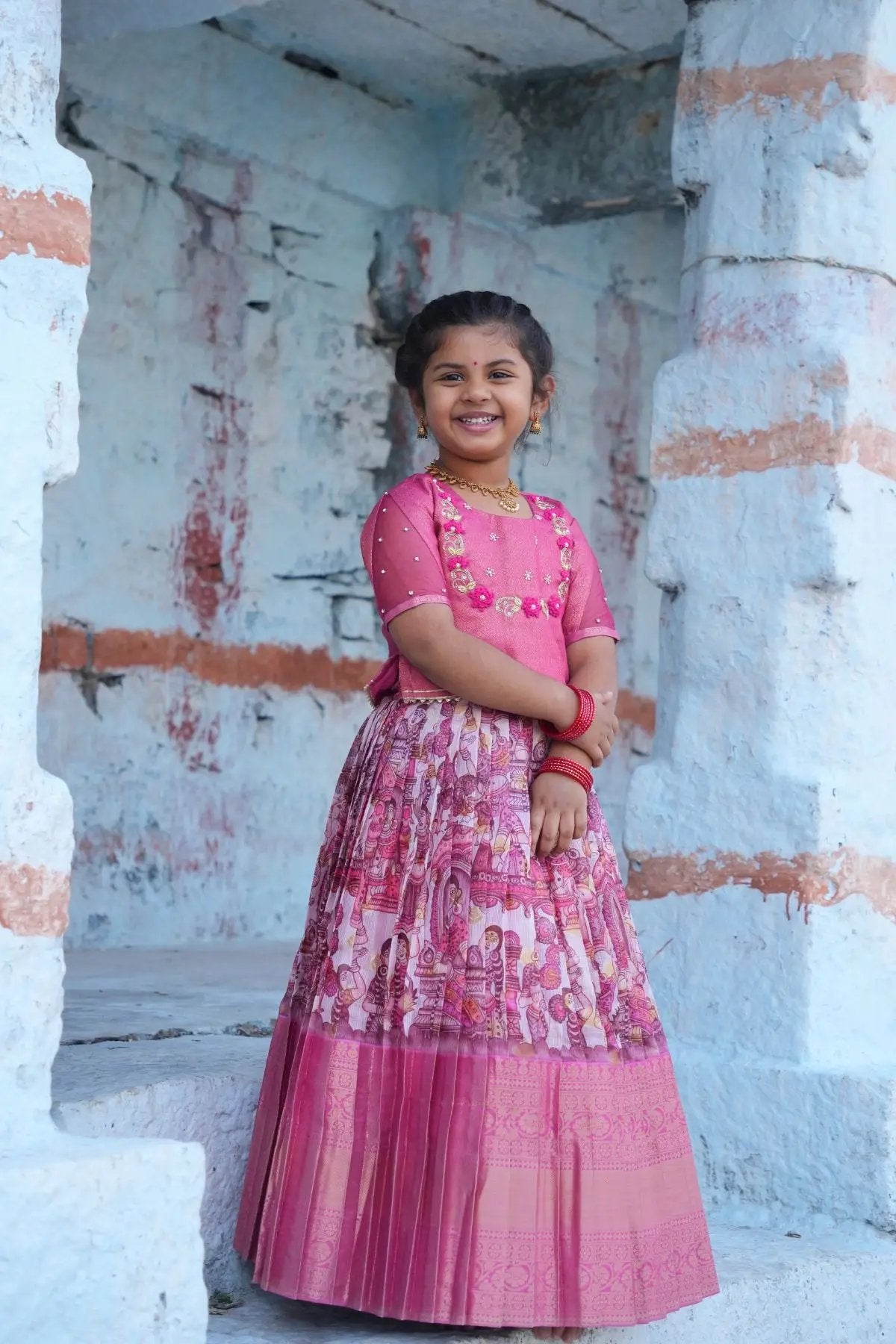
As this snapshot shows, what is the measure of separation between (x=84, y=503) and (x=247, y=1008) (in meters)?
1.89

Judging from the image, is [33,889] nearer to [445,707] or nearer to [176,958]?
[445,707]

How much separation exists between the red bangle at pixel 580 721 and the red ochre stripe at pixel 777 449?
1017 millimetres

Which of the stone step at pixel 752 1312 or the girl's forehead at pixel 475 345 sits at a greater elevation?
the girl's forehead at pixel 475 345

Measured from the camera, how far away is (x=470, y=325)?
2.86m

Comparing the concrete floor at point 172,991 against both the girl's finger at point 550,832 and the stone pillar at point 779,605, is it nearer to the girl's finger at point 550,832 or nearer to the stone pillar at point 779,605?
the stone pillar at point 779,605

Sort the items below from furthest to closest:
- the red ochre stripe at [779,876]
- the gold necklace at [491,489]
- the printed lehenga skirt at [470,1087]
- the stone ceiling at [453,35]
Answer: the stone ceiling at [453,35]
the red ochre stripe at [779,876]
the gold necklace at [491,489]
the printed lehenga skirt at [470,1087]

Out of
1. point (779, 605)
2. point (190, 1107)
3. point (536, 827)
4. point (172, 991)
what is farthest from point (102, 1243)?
point (172, 991)

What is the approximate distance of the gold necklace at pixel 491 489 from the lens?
2.90 metres

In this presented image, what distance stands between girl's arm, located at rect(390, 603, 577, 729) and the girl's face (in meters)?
0.31

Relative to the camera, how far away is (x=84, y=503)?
525cm

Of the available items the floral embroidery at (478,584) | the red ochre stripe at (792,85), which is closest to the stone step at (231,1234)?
the floral embroidery at (478,584)

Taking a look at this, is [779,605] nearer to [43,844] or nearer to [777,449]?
[777,449]

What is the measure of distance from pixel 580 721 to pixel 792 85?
1606mm

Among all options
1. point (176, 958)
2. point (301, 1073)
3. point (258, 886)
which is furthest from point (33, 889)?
point (258, 886)
